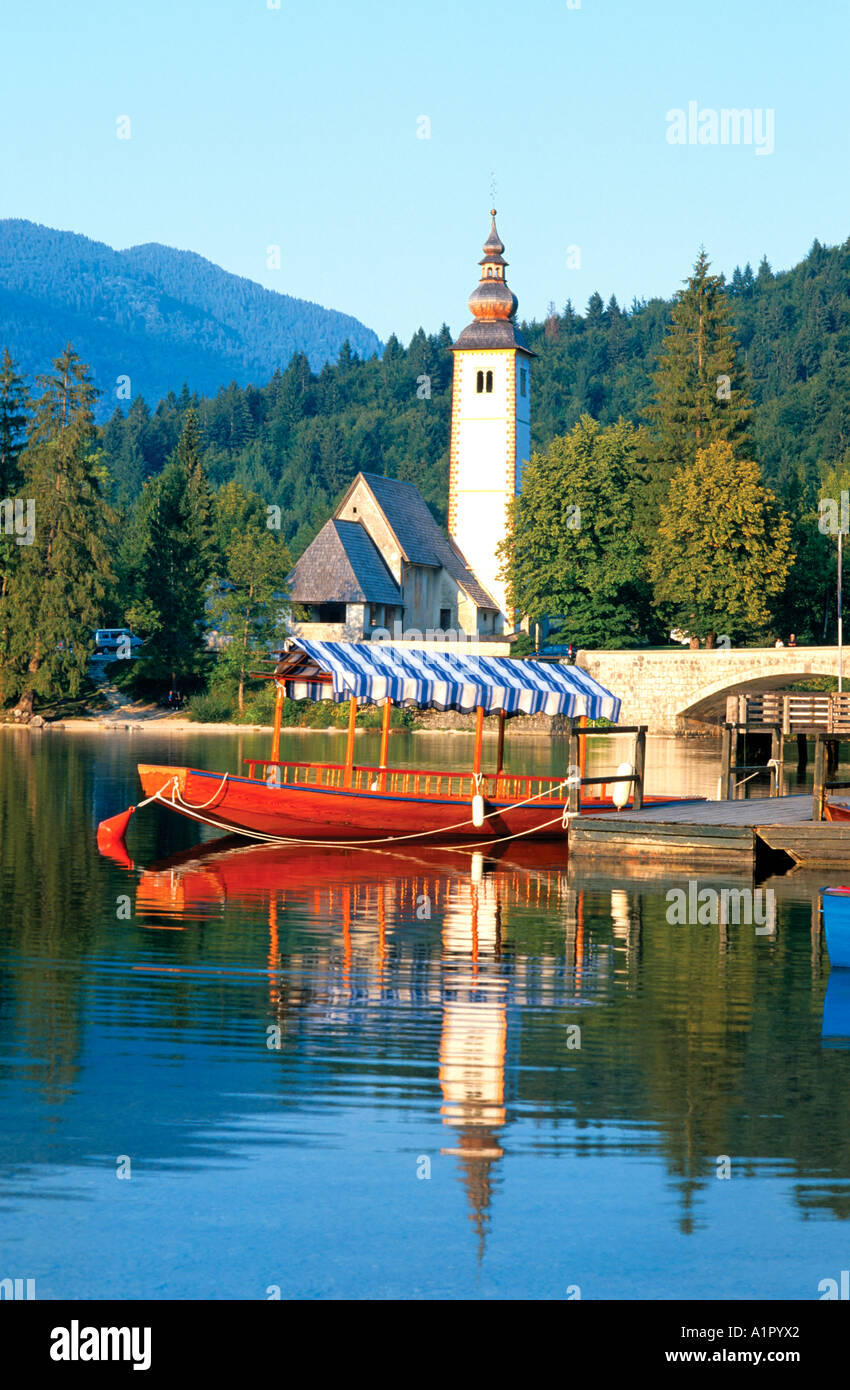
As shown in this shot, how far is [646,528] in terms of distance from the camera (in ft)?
276

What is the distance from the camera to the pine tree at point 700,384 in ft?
298

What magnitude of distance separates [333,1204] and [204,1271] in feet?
4.44

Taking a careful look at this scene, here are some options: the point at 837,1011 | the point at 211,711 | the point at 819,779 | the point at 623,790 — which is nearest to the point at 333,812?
the point at 623,790

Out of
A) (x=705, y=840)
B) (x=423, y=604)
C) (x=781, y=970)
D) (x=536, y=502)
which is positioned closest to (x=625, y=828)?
(x=705, y=840)

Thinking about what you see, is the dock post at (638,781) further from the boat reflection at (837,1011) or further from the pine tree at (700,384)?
the pine tree at (700,384)

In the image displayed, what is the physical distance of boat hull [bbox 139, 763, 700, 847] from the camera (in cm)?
3231

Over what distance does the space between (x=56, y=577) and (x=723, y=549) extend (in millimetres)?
34455

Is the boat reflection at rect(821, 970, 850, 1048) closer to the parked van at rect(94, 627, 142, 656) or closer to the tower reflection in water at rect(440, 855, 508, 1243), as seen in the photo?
the tower reflection in water at rect(440, 855, 508, 1243)

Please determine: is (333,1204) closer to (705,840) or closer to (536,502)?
(705,840)

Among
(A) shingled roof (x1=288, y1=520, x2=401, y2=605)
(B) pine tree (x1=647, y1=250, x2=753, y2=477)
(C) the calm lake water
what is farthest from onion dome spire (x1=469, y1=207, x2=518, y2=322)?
(C) the calm lake water

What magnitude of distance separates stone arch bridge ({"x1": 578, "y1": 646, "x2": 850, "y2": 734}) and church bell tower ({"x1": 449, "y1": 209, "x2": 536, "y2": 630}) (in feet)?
49.1

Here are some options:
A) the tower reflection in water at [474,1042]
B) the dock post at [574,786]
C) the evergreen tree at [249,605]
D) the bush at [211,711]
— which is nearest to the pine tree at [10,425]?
the evergreen tree at [249,605]

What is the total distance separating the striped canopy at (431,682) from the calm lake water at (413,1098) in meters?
7.20

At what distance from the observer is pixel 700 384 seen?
93.5m
